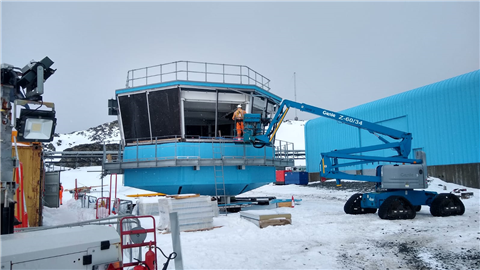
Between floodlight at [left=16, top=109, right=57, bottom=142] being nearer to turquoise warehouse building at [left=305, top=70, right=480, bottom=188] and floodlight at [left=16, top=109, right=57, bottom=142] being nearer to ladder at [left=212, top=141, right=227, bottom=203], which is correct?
ladder at [left=212, top=141, right=227, bottom=203]

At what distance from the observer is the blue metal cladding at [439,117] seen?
25.6 m

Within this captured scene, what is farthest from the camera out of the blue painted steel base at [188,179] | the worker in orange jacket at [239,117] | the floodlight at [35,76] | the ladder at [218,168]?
the worker in orange jacket at [239,117]

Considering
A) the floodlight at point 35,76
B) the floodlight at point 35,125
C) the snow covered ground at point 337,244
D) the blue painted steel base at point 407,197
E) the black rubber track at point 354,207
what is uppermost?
the floodlight at point 35,76

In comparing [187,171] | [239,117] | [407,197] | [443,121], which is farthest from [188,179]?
[443,121]

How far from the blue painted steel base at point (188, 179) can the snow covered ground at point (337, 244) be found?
8.91ft

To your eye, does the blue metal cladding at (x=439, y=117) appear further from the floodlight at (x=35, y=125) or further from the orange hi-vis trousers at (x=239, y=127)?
the floodlight at (x=35, y=125)

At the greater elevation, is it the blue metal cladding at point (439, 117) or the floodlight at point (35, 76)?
the blue metal cladding at point (439, 117)

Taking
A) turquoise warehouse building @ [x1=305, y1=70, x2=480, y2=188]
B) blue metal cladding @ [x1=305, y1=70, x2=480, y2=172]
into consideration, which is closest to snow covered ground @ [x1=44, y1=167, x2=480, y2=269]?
turquoise warehouse building @ [x1=305, y1=70, x2=480, y2=188]

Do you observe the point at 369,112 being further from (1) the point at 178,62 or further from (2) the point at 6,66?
(2) the point at 6,66

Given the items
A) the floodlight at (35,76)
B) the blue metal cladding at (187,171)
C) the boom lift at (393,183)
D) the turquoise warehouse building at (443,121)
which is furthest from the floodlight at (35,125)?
the turquoise warehouse building at (443,121)

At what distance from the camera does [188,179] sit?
17172 mm

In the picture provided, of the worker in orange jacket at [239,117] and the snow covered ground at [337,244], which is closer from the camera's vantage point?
the snow covered ground at [337,244]

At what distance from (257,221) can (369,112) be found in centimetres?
2608

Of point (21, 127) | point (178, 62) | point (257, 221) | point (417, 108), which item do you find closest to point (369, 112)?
point (417, 108)
